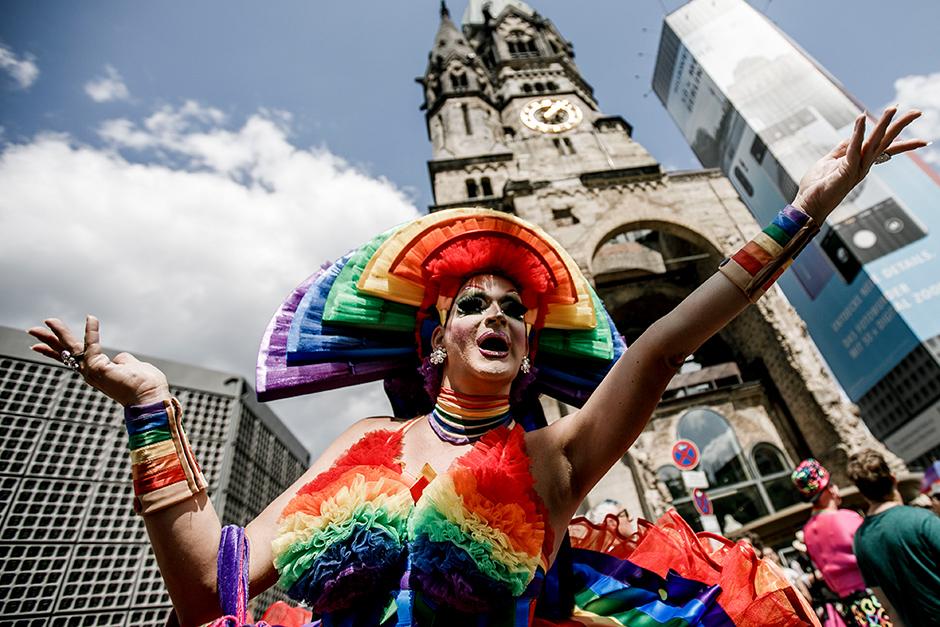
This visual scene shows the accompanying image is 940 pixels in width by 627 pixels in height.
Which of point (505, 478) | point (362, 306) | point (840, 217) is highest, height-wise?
point (840, 217)

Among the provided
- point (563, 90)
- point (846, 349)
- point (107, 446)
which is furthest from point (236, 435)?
point (563, 90)

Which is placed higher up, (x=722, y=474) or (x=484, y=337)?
(x=722, y=474)

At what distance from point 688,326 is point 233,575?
4.57 ft

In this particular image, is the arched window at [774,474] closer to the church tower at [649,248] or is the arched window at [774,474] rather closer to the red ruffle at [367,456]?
the church tower at [649,248]

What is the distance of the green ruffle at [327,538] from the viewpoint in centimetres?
123

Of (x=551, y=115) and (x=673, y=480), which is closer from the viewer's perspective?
(x=673, y=480)

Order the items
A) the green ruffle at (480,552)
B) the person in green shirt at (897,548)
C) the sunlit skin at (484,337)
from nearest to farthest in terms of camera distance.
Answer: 1. the green ruffle at (480,552)
2. the sunlit skin at (484,337)
3. the person in green shirt at (897,548)

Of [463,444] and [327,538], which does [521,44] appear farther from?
[327,538]

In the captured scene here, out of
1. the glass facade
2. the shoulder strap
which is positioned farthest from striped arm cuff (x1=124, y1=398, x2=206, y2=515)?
the glass facade

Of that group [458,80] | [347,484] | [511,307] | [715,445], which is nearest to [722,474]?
[715,445]

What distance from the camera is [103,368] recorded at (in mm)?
1300

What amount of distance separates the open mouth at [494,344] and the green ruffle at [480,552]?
0.62m

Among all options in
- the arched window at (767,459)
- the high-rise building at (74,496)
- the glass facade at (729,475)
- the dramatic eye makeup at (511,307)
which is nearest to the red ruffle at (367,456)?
the dramatic eye makeup at (511,307)

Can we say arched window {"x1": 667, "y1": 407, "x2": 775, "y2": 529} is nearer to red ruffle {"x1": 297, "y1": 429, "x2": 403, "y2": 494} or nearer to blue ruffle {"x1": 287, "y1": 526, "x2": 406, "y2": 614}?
red ruffle {"x1": 297, "y1": 429, "x2": 403, "y2": 494}
